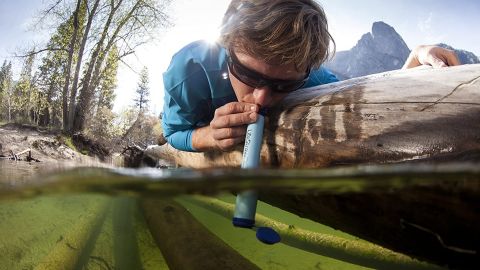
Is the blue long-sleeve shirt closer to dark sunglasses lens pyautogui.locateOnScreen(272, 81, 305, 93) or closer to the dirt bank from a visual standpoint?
dark sunglasses lens pyautogui.locateOnScreen(272, 81, 305, 93)

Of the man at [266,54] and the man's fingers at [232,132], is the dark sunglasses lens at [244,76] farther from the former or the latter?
the man's fingers at [232,132]

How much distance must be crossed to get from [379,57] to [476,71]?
379ft

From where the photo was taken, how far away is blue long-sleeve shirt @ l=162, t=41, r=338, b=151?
6.89 ft

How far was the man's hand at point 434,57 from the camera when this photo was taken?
174 cm

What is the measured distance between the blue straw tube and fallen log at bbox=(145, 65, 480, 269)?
0.46 feet

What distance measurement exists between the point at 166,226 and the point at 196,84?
0.96m

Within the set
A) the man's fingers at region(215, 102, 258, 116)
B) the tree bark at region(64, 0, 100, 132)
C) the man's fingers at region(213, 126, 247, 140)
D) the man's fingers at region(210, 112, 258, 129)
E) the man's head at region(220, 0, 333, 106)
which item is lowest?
the man's fingers at region(213, 126, 247, 140)

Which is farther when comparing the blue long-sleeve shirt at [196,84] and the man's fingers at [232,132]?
the blue long-sleeve shirt at [196,84]

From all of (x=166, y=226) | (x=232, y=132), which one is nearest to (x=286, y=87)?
(x=232, y=132)

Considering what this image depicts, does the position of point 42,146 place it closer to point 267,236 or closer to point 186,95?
point 186,95

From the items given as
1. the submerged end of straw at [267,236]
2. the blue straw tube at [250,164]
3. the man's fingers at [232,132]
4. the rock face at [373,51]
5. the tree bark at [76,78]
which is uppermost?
the rock face at [373,51]

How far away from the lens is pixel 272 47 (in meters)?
1.55

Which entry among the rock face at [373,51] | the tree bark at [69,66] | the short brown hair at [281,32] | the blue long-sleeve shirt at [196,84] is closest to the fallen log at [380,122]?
the short brown hair at [281,32]

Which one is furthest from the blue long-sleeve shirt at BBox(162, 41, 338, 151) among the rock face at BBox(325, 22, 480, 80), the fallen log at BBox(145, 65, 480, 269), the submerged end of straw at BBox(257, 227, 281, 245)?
the rock face at BBox(325, 22, 480, 80)
